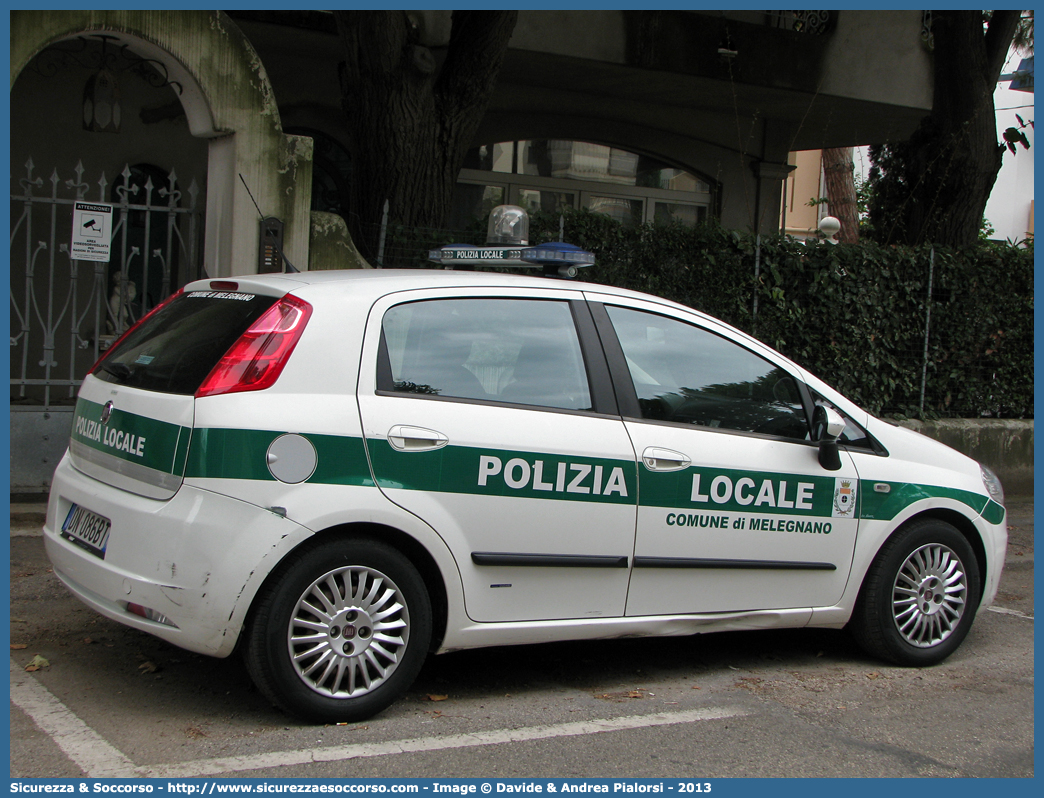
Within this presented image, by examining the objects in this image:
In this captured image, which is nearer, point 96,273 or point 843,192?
point 96,273

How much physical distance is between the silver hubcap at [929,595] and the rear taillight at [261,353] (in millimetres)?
2988

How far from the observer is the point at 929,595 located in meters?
5.02

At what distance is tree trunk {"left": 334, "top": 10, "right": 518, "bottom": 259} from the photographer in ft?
26.7

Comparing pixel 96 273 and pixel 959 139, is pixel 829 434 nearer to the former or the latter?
pixel 96 273

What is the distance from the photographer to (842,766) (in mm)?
3760

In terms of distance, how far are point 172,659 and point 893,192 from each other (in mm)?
14959

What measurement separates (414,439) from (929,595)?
8.86 ft

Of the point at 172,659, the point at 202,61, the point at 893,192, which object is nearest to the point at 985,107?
the point at 893,192

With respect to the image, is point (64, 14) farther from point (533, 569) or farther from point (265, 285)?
point (533, 569)

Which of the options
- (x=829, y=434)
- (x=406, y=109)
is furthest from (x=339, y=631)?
(x=406, y=109)

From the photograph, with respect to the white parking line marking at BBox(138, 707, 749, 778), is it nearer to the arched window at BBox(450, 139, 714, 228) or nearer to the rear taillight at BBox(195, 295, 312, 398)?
the rear taillight at BBox(195, 295, 312, 398)

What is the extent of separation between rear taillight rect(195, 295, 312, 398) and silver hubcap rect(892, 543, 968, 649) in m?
2.99

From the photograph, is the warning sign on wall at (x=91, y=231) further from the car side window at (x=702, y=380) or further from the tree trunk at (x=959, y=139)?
the tree trunk at (x=959, y=139)

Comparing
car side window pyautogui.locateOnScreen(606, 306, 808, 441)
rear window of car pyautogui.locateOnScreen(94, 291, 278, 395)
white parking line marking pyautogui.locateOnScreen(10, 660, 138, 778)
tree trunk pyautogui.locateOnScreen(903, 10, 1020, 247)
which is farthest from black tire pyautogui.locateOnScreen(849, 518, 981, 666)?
tree trunk pyautogui.locateOnScreen(903, 10, 1020, 247)
